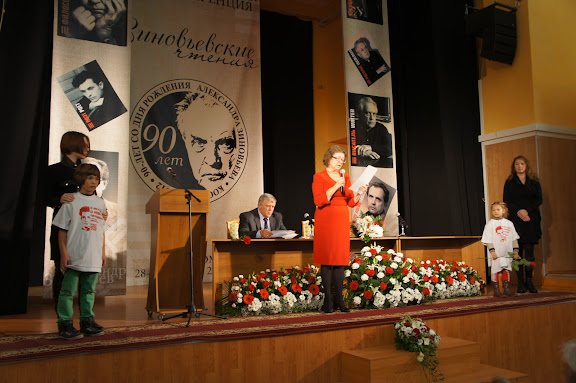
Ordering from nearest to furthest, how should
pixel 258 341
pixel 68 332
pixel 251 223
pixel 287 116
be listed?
pixel 68 332
pixel 258 341
pixel 251 223
pixel 287 116

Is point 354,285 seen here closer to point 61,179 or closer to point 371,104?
point 61,179

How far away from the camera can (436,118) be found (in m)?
7.82

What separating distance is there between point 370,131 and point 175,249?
4.13 m

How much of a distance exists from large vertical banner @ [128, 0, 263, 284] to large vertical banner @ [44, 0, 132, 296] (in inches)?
31.6

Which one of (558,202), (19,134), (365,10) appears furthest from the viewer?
(365,10)

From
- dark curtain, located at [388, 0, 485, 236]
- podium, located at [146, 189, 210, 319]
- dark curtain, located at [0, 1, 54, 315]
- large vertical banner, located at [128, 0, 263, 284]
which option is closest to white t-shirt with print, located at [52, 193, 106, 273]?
podium, located at [146, 189, 210, 319]

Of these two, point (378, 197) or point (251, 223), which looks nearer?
point (251, 223)

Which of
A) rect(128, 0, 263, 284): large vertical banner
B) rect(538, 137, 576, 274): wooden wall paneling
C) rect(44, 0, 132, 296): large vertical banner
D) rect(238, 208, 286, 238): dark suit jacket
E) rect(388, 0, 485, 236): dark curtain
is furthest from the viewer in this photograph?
rect(388, 0, 485, 236): dark curtain

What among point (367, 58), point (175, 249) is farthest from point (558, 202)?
point (175, 249)

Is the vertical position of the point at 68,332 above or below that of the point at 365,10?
below

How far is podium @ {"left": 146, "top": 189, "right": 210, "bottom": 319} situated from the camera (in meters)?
4.18

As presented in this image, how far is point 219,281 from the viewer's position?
15.2 feet

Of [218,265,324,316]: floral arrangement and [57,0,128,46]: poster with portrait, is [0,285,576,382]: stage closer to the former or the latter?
[218,265,324,316]: floral arrangement

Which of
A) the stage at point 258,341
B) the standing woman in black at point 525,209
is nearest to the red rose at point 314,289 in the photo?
the stage at point 258,341
